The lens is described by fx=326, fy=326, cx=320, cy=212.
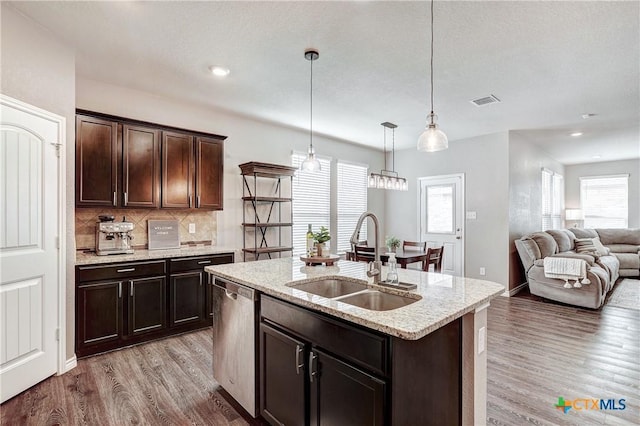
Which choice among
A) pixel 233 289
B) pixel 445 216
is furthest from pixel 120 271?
pixel 445 216

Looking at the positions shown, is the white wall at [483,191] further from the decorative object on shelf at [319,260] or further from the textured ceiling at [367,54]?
the decorative object on shelf at [319,260]

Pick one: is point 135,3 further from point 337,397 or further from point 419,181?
point 419,181

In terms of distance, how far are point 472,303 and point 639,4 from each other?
7.90 ft


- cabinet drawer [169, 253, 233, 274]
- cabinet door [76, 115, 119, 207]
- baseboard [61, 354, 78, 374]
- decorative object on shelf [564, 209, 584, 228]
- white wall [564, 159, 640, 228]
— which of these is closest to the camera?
baseboard [61, 354, 78, 374]

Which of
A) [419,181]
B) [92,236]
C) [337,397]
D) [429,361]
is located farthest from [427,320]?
[419,181]

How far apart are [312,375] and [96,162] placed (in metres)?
3.00

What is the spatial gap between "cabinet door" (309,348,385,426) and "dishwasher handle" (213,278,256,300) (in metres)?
0.64

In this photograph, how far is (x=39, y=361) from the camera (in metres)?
2.59

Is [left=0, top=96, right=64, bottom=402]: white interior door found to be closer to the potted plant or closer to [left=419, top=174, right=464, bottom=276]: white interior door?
the potted plant

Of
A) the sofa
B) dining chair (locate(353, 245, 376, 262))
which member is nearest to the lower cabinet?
dining chair (locate(353, 245, 376, 262))

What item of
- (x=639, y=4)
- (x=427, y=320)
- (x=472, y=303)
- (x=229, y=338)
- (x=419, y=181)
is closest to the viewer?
(x=427, y=320)

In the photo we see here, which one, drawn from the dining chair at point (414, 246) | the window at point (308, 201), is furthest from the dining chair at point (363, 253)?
the window at point (308, 201)

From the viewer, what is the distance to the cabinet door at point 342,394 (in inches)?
53.6

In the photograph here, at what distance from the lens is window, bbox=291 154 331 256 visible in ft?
17.8
